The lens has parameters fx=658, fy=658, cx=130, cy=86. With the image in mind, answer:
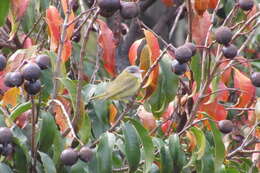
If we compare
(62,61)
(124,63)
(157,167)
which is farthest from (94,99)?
(124,63)

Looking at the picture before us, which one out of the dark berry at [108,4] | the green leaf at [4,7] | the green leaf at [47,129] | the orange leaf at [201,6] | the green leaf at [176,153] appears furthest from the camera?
Answer: the orange leaf at [201,6]

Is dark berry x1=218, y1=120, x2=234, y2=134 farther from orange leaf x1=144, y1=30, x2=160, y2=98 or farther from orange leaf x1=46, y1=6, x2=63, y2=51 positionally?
orange leaf x1=46, y1=6, x2=63, y2=51

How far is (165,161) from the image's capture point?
121 cm

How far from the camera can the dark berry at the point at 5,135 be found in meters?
1.04

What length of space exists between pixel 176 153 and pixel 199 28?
29 centimetres

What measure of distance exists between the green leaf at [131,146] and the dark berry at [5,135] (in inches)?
8.2

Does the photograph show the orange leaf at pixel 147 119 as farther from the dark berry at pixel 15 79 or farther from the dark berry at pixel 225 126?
the dark berry at pixel 15 79

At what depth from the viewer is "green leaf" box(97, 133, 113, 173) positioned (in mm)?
1101

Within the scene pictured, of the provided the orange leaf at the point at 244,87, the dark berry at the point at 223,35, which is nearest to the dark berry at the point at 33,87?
the dark berry at the point at 223,35

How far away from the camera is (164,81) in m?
1.27

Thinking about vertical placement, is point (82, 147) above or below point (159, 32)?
above

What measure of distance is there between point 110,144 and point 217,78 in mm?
361

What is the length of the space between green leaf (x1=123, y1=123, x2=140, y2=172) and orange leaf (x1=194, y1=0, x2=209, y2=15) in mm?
323

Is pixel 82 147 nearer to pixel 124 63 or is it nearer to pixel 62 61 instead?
pixel 62 61
